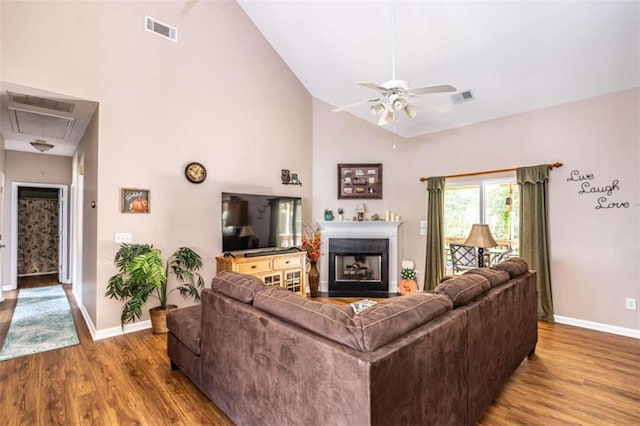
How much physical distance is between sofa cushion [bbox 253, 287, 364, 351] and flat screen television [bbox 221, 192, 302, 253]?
2.64 meters

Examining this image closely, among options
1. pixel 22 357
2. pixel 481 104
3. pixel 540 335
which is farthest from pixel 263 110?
pixel 540 335

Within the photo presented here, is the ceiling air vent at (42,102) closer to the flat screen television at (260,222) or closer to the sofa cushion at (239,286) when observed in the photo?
the flat screen television at (260,222)

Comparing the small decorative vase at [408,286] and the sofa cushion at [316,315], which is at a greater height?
the sofa cushion at [316,315]

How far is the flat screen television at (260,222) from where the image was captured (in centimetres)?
430

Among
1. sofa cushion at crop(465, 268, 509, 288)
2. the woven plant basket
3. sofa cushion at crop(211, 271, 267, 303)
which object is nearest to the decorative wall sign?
sofa cushion at crop(465, 268, 509, 288)

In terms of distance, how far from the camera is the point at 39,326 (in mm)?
3713

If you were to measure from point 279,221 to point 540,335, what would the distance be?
12.3 ft

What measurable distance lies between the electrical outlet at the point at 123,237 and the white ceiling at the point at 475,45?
3622 millimetres

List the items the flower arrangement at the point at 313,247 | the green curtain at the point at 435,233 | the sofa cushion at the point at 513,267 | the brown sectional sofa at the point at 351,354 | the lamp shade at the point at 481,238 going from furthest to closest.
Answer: the flower arrangement at the point at 313,247, the green curtain at the point at 435,233, the lamp shade at the point at 481,238, the sofa cushion at the point at 513,267, the brown sectional sofa at the point at 351,354

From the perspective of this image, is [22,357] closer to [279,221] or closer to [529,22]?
[279,221]

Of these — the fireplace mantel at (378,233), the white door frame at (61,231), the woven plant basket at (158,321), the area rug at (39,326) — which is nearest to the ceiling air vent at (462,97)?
the fireplace mantel at (378,233)

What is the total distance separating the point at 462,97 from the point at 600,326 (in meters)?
3.41

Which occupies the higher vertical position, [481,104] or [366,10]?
[366,10]

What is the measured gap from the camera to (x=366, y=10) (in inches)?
142
